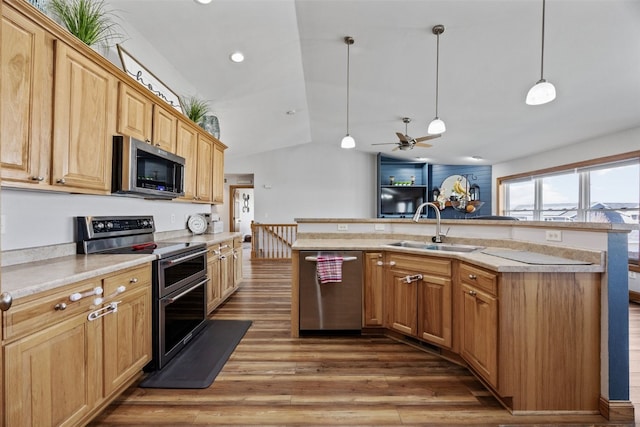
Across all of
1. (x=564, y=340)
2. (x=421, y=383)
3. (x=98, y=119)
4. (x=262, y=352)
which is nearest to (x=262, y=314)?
(x=262, y=352)

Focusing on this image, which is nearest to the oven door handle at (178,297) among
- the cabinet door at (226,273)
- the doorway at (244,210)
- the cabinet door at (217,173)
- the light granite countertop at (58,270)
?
the light granite countertop at (58,270)

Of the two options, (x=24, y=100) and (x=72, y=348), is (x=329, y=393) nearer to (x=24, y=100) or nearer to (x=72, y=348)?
(x=72, y=348)

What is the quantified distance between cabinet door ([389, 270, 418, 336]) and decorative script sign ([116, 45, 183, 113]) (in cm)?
276

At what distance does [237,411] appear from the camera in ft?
5.71

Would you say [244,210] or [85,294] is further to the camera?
[244,210]

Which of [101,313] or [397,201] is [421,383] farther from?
[397,201]

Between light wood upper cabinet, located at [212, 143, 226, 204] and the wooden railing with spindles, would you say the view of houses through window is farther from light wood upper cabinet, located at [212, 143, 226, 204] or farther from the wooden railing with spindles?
light wood upper cabinet, located at [212, 143, 226, 204]

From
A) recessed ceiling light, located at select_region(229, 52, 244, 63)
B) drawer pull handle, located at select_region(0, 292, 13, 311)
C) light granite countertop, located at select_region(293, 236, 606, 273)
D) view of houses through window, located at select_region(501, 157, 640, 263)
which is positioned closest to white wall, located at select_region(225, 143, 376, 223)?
view of houses through window, located at select_region(501, 157, 640, 263)

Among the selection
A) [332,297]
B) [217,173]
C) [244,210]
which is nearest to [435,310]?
[332,297]

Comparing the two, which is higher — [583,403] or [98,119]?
[98,119]

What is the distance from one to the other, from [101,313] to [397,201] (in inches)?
279

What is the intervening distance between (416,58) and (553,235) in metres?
2.29

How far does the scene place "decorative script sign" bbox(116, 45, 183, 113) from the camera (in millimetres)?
2508

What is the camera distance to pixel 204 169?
12.0 feet
